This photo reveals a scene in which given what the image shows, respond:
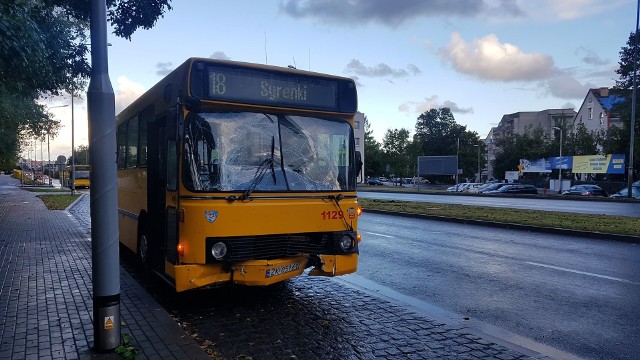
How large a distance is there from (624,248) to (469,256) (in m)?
4.23

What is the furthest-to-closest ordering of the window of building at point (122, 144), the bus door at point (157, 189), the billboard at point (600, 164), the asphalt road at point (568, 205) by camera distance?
the billboard at point (600, 164)
the asphalt road at point (568, 205)
the window of building at point (122, 144)
the bus door at point (157, 189)

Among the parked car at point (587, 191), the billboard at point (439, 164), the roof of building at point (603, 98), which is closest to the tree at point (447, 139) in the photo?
the roof of building at point (603, 98)

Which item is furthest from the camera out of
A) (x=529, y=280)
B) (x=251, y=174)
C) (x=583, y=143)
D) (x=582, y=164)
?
(x=583, y=143)

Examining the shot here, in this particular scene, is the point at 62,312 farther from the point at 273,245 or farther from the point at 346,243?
the point at 346,243

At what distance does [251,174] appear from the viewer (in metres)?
6.27

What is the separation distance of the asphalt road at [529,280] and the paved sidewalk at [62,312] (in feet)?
12.2

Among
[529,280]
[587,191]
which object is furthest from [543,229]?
[587,191]

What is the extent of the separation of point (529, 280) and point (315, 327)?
4.46m

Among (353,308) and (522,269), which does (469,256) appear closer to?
(522,269)

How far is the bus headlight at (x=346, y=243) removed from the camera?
22.5ft

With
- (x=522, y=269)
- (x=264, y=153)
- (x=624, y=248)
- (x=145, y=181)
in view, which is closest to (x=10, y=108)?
(x=145, y=181)

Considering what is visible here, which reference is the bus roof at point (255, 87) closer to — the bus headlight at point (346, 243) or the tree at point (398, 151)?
the bus headlight at point (346, 243)

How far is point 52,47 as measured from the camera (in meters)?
9.14

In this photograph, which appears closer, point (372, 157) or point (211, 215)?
point (211, 215)
